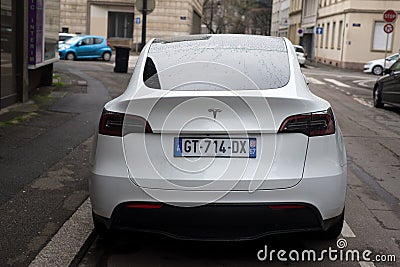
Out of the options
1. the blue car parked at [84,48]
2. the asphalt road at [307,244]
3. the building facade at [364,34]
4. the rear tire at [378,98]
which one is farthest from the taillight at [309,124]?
the building facade at [364,34]

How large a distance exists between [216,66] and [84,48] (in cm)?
3115

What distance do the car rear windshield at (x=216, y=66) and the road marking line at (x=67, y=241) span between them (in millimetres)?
1431

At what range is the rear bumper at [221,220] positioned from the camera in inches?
168

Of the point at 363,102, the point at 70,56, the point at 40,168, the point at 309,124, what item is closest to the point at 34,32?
the point at 40,168

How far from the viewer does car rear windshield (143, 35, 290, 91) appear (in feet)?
15.4

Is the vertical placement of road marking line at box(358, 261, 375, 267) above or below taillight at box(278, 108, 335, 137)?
below

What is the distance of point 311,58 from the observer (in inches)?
2256

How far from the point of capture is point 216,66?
16.4 ft

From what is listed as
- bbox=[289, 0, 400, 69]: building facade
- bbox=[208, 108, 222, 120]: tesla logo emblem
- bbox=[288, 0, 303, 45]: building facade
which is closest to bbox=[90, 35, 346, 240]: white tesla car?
bbox=[208, 108, 222, 120]: tesla logo emblem

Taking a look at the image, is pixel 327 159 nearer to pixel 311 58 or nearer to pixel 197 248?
pixel 197 248

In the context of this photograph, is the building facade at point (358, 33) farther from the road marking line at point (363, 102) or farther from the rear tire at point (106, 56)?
the road marking line at point (363, 102)

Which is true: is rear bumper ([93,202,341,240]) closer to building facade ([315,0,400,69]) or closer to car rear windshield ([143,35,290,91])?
car rear windshield ([143,35,290,91])

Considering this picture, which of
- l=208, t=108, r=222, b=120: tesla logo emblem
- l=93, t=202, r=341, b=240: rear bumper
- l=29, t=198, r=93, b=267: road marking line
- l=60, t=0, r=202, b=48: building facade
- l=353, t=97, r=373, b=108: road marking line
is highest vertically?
l=60, t=0, r=202, b=48: building facade

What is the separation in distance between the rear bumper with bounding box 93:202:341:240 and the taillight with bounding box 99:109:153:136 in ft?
1.70
